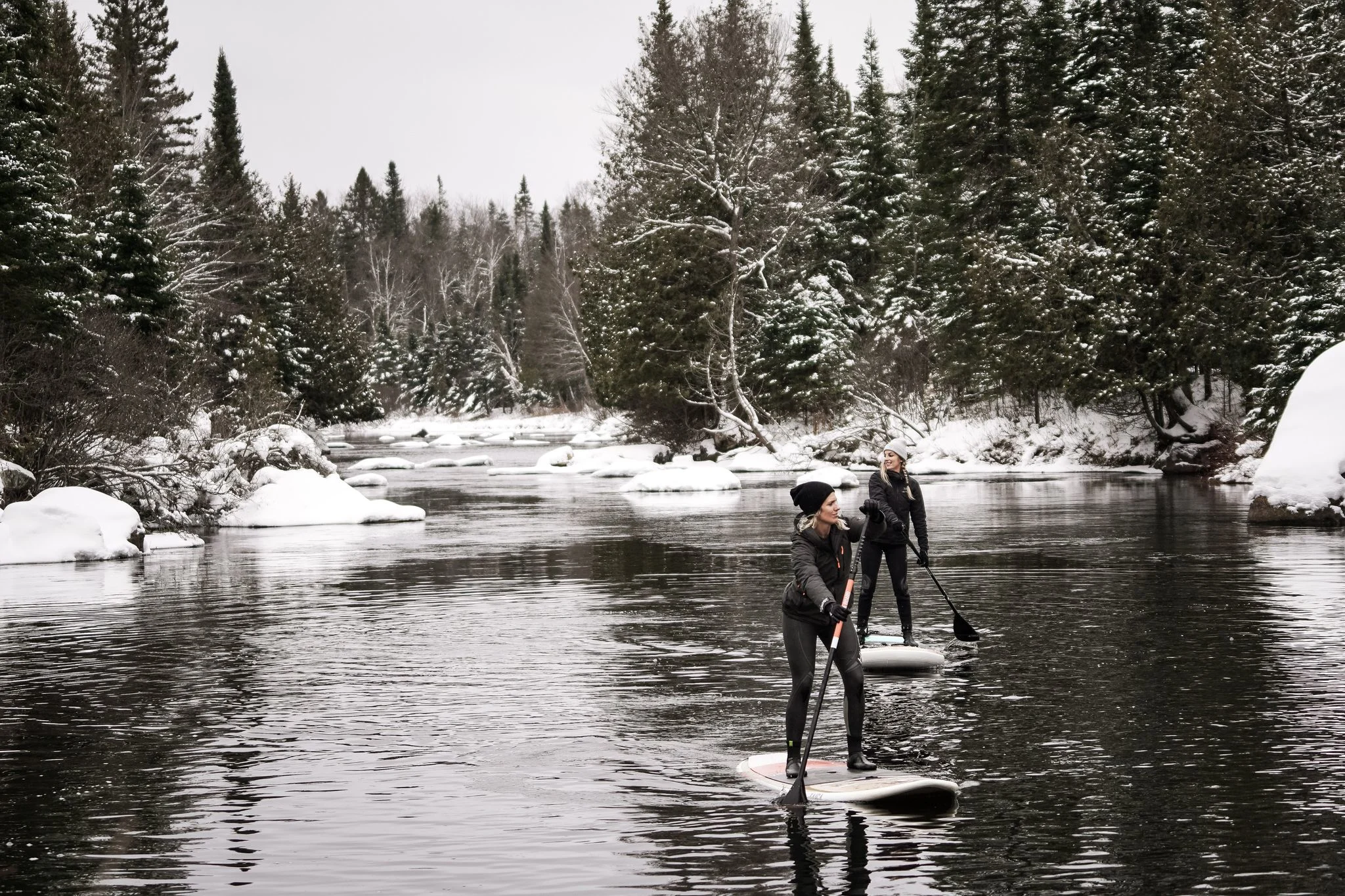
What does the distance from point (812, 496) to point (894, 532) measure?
5025 mm

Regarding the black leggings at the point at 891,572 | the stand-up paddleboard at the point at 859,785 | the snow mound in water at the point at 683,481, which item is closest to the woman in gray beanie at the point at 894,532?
the black leggings at the point at 891,572

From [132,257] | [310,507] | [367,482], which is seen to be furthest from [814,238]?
[310,507]

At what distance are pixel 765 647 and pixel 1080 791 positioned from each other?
246 inches

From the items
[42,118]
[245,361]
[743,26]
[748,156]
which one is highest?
[743,26]

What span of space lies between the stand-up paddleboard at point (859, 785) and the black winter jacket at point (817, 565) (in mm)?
968

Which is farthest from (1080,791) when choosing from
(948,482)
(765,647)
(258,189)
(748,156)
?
(258,189)

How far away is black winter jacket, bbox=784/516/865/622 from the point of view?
898cm

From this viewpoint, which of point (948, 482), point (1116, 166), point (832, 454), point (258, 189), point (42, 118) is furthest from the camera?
point (258, 189)

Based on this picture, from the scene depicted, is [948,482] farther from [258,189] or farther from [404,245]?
[404,245]

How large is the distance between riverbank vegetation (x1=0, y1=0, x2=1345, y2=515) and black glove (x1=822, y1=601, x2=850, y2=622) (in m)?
23.5

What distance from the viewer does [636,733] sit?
1060 cm

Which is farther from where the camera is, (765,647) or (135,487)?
(135,487)

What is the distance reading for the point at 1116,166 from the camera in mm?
50562

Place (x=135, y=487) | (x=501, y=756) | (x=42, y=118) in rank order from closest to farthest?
(x=501, y=756), (x=135, y=487), (x=42, y=118)
